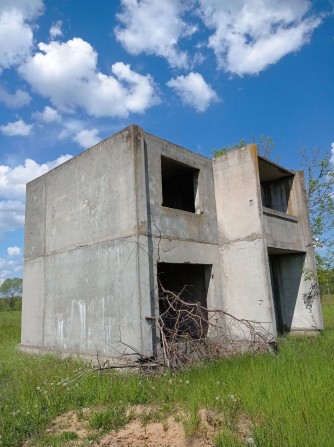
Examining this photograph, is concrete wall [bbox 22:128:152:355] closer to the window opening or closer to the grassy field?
the grassy field

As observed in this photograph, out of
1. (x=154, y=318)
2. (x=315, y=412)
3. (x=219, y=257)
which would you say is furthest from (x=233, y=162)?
(x=315, y=412)

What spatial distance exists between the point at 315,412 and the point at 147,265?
4164 mm

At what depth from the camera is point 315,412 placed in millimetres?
4348

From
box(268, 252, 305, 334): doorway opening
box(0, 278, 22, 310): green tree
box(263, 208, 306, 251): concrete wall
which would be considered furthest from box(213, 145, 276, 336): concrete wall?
box(0, 278, 22, 310): green tree

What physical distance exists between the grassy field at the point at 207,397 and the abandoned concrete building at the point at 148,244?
143 centimetres

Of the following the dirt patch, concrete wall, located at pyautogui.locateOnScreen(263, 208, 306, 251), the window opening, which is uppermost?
the window opening

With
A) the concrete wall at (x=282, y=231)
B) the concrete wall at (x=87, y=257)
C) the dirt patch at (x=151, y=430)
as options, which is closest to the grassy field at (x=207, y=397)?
the dirt patch at (x=151, y=430)

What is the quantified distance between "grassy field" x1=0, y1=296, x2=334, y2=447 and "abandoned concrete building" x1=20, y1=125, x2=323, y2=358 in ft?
4.69

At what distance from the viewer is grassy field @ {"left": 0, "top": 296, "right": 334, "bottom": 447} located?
13.5 feet

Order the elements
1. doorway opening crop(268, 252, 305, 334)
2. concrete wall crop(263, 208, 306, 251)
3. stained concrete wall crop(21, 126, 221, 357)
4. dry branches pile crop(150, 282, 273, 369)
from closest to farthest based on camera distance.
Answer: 1. dry branches pile crop(150, 282, 273, 369)
2. stained concrete wall crop(21, 126, 221, 357)
3. concrete wall crop(263, 208, 306, 251)
4. doorway opening crop(268, 252, 305, 334)

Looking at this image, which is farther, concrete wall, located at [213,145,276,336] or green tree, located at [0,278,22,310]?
green tree, located at [0,278,22,310]

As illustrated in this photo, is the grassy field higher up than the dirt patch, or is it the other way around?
the grassy field

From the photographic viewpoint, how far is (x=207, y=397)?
506 cm

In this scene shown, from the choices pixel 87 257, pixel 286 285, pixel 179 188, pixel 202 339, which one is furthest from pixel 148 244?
pixel 286 285
